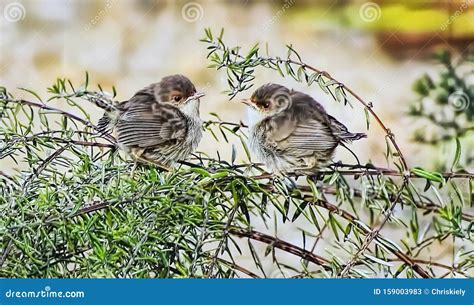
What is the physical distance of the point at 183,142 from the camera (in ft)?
8.11

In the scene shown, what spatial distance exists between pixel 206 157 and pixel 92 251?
34 centimetres

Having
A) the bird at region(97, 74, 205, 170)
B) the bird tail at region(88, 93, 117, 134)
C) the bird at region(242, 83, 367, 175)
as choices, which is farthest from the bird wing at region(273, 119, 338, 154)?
the bird tail at region(88, 93, 117, 134)

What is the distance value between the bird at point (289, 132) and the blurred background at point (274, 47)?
54 mm

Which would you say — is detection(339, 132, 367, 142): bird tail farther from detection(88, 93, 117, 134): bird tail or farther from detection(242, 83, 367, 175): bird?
detection(88, 93, 117, 134): bird tail

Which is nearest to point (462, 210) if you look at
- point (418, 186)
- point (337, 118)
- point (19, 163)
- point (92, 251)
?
point (418, 186)

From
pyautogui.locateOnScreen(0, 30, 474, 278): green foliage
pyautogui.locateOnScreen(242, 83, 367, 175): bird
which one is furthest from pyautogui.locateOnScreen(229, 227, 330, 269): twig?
pyautogui.locateOnScreen(242, 83, 367, 175): bird

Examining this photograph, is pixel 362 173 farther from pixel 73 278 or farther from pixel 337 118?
pixel 73 278

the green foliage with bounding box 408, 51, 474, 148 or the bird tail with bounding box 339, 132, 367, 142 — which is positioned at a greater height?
the green foliage with bounding box 408, 51, 474, 148

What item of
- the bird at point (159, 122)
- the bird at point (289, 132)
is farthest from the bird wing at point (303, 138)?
the bird at point (159, 122)

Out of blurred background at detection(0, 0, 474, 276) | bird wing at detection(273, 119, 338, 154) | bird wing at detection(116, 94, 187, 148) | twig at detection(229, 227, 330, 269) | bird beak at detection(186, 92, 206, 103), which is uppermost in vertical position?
blurred background at detection(0, 0, 474, 276)

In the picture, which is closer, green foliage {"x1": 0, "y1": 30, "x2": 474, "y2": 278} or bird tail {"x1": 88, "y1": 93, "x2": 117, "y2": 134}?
green foliage {"x1": 0, "y1": 30, "x2": 474, "y2": 278}

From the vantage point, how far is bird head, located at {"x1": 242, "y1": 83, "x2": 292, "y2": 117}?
8.05 feet

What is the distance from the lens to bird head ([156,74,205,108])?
247 cm

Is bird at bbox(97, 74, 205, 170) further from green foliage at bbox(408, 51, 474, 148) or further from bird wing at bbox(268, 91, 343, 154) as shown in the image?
green foliage at bbox(408, 51, 474, 148)
